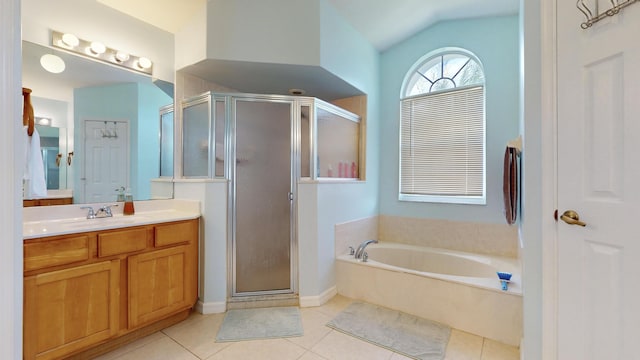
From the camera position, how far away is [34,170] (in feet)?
5.80

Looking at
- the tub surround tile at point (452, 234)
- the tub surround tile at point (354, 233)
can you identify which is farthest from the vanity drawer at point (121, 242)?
the tub surround tile at point (452, 234)

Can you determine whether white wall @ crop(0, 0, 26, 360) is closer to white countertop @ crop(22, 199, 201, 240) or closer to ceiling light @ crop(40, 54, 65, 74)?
white countertop @ crop(22, 199, 201, 240)

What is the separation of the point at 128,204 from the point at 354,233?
7.16 feet

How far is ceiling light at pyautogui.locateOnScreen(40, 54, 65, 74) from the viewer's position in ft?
6.08

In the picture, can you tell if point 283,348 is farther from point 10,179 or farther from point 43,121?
point 43,121

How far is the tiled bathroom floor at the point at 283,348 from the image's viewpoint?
5.61 ft

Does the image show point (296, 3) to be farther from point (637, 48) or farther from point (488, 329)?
point (488, 329)

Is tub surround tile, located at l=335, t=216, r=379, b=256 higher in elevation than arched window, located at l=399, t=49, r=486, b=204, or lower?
lower

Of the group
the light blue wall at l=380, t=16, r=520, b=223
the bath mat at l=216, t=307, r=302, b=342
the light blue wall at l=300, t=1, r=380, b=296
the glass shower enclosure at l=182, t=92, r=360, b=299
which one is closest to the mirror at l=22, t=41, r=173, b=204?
the glass shower enclosure at l=182, t=92, r=360, b=299

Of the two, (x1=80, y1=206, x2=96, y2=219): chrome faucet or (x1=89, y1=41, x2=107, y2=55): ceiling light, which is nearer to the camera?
(x1=80, y1=206, x2=96, y2=219): chrome faucet

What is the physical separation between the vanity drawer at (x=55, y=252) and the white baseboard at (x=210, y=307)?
0.99m

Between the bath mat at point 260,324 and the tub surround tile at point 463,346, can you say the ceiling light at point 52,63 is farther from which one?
the tub surround tile at point 463,346

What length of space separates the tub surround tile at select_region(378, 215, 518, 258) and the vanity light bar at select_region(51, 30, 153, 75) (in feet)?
10.1

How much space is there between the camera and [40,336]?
1400mm
